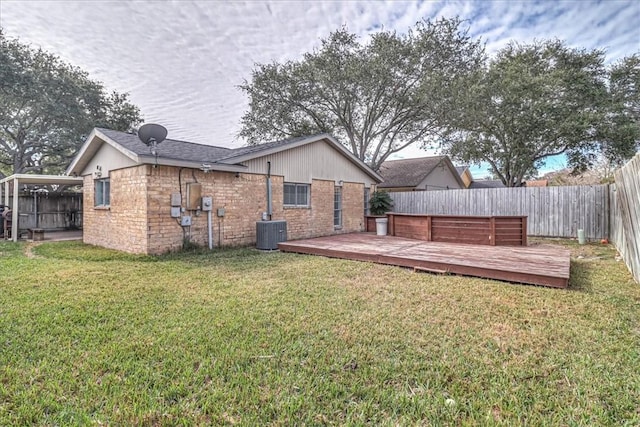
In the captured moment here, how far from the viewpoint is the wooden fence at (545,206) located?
10070 mm

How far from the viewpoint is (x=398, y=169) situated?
2319 cm

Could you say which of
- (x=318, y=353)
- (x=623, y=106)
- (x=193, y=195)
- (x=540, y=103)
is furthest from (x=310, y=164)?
(x=623, y=106)

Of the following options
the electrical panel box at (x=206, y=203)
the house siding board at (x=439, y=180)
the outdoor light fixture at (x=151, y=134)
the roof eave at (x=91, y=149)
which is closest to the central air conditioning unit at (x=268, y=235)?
the electrical panel box at (x=206, y=203)

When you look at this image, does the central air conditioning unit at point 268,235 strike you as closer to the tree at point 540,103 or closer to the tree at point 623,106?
the tree at point 540,103

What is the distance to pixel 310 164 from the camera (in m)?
11.0

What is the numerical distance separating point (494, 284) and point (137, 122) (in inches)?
940

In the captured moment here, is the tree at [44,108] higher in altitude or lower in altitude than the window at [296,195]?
higher

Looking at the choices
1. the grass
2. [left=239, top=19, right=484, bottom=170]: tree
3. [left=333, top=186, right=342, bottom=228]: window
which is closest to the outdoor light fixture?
the grass

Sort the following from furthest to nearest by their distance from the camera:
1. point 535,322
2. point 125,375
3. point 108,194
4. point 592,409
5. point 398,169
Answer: point 398,169 < point 108,194 < point 535,322 < point 125,375 < point 592,409

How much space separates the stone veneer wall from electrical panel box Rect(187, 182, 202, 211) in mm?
117

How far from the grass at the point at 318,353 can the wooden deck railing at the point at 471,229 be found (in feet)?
11.1

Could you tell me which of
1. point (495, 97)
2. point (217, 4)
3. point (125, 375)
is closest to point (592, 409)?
point (125, 375)

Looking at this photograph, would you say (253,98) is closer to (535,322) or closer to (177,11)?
(177,11)

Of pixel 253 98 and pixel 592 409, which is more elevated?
pixel 253 98
